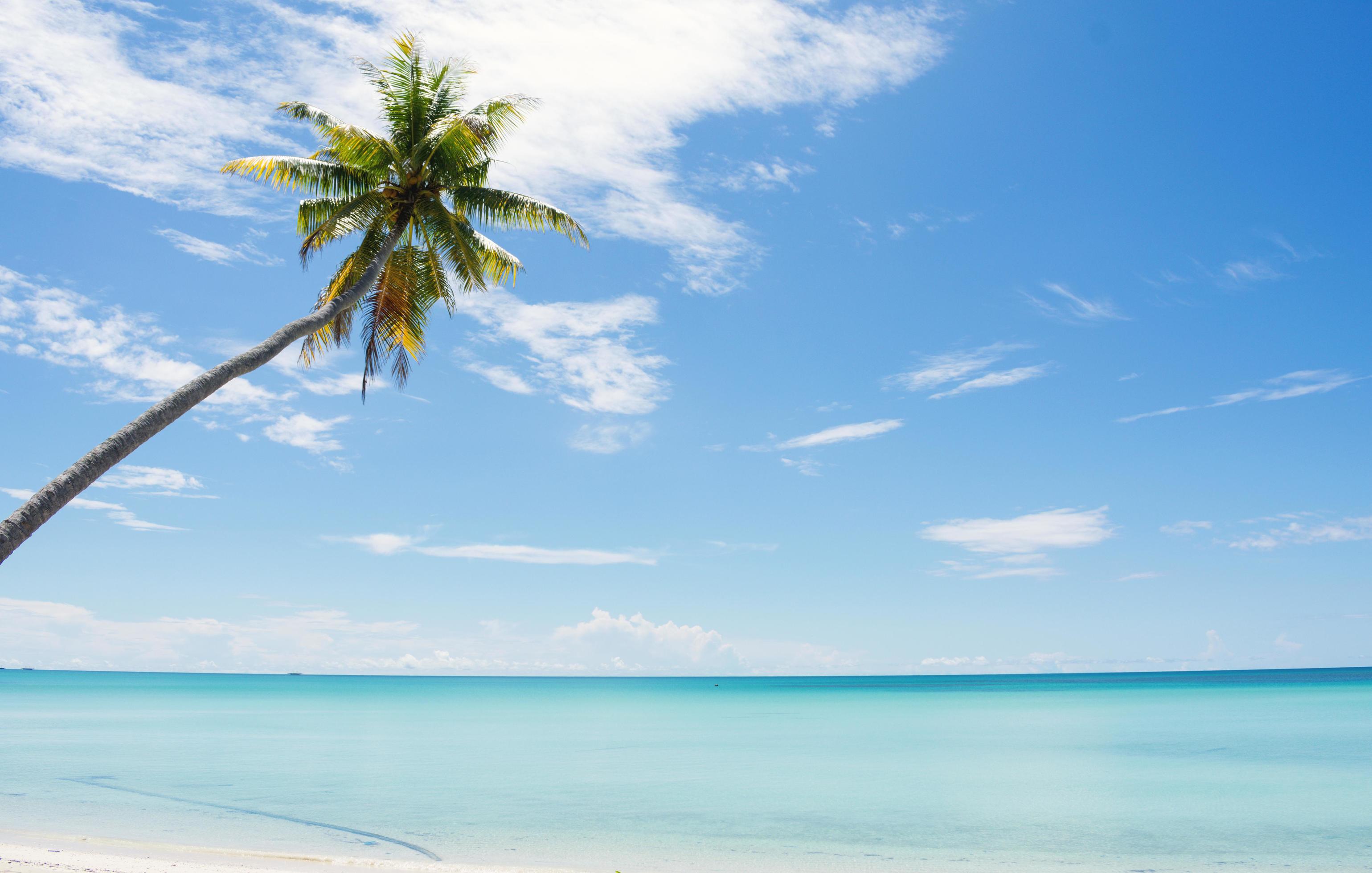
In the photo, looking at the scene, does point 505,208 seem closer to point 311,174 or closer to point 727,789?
point 311,174

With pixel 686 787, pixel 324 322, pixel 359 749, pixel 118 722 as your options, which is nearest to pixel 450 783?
pixel 686 787

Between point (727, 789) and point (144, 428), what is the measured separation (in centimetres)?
1279

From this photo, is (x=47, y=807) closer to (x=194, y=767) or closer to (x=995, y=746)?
(x=194, y=767)

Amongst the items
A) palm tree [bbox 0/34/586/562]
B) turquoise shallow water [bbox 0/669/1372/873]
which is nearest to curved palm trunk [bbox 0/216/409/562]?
palm tree [bbox 0/34/586/562]

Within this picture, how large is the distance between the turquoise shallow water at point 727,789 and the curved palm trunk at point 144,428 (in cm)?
635

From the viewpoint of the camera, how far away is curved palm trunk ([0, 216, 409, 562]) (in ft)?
20.2

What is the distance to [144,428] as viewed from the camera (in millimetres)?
7367

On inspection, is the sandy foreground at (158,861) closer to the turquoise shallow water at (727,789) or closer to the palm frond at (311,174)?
the turquoise shallow water at (727,789)

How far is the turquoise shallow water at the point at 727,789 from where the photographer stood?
11.1 m

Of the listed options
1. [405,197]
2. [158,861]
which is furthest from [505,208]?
[158,861]

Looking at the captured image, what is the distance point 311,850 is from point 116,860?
2.30 metres

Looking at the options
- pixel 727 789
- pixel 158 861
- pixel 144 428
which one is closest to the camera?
pixel 144 428

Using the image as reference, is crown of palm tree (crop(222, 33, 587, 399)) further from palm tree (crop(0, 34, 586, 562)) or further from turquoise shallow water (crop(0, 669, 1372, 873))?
turquoise shallow water (crop(0, 669, 1372, 873))

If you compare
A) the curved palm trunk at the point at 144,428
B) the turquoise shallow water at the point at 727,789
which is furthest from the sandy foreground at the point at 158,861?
the curved palm trunk at the point at 144,428
